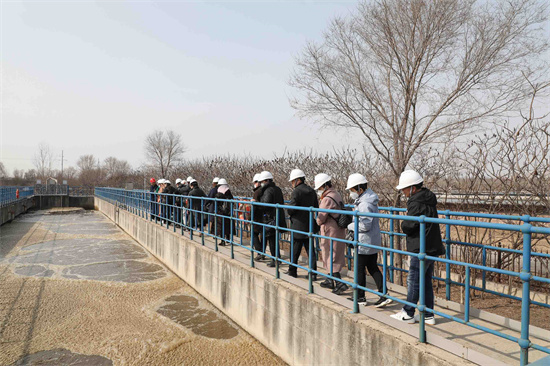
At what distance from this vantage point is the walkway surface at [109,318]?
511cm

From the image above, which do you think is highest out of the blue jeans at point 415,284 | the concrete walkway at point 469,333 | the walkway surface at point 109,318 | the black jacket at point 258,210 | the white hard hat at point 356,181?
the white hard hat at point 356,181

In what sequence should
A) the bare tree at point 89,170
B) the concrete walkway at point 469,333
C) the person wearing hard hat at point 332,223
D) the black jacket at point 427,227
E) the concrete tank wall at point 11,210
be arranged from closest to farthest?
the concrete walkway at point 469,333 → the black jacket at point 427,227 → the person wearing hard hat at point 332,223 → the concrete tank wall at point 11,210 → the bare tree at point 89,170

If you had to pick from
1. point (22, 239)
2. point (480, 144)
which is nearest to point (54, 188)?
point (22, 239)

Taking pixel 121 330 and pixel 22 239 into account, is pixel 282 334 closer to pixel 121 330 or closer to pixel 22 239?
pixel 121 330

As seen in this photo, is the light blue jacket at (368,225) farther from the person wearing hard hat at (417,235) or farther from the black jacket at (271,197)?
the black jacket at (271,197)

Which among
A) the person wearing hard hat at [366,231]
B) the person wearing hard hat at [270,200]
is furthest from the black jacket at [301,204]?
the person wearing hard hat at [366,231]

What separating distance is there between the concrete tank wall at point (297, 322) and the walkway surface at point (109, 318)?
0.93 feet

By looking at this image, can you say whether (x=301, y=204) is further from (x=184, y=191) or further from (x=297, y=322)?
(x=184, y=191)

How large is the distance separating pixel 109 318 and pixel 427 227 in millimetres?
5467

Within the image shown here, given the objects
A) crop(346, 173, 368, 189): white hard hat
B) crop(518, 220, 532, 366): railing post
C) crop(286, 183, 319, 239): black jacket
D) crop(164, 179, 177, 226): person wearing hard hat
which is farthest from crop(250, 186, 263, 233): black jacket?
crop(518, 220, 532, 366): railing post

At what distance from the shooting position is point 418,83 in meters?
9.23

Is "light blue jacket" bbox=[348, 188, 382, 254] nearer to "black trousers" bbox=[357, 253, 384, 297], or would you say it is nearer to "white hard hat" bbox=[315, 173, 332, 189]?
"black trousers" bbox=[357, 253, 384, 297]

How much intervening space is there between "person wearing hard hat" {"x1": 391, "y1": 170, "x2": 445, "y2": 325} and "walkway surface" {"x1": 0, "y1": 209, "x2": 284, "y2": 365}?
2.09 meters

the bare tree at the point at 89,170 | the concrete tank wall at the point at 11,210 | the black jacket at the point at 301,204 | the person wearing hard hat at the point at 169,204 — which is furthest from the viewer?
the bare tree at the point at 89,170
